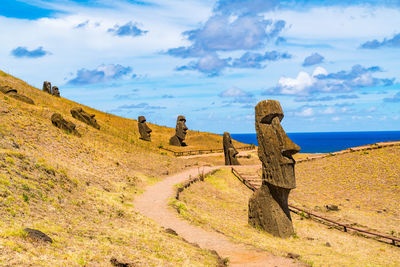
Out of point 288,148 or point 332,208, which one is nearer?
point 288,148

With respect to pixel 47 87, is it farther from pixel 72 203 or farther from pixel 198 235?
pixel 198 235

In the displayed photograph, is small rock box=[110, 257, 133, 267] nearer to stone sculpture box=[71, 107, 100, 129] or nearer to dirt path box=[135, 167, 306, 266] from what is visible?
dirt path box=[135, 167, 306, 266]

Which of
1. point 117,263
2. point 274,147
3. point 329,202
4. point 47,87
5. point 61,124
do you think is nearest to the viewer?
point 117,263

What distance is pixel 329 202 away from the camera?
1105 inches

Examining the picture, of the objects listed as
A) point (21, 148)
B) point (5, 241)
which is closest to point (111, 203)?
point (21, 148)

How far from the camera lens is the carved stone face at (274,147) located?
18531 mm

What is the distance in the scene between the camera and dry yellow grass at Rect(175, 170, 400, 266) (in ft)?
51.2

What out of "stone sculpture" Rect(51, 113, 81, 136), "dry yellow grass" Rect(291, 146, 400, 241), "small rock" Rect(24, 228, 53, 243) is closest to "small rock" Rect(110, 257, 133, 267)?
"small rock" Rect(24, 228, 53, 243)

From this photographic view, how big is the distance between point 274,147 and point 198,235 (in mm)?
6131

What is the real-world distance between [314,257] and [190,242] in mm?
5170

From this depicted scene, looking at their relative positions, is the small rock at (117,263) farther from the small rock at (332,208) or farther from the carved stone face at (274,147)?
the small rock at (332,208)

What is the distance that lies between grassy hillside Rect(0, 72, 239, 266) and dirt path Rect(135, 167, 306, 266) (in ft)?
3.04

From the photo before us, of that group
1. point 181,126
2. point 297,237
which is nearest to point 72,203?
point 297,237

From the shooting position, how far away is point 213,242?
49.6 ft
